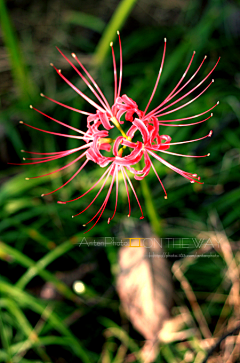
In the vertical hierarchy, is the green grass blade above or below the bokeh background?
above

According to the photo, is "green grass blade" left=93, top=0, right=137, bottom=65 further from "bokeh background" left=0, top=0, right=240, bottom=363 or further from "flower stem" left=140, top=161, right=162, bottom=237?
"flower stem" left=140, top=161, right=162, bottom=237

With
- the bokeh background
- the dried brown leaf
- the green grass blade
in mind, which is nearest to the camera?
the dried brown leaf

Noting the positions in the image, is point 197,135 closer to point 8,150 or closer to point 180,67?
point 180,67

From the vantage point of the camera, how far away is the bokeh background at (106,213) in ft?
4.39

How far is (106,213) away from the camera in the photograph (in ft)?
5.72

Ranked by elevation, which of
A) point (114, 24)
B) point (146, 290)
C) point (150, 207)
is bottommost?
point (146, 290)

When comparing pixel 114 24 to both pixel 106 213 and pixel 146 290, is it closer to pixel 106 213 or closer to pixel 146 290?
pixel 106 213

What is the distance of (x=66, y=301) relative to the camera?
5.10 feet

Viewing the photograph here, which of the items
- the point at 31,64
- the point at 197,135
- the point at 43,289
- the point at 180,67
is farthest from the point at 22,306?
the point at 31,64

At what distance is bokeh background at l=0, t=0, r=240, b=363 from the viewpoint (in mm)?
1339

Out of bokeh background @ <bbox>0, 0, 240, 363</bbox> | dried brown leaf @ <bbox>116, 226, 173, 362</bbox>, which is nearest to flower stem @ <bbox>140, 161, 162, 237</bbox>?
bokeh background @ <bbox>0, 0, 240, 363</bbox>

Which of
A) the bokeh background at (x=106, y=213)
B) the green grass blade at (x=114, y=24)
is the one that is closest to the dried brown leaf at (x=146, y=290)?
the bokeh background at (x=106, y=213)

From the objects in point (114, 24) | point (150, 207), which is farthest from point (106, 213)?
point (114, 24)

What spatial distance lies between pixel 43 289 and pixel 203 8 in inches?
102
